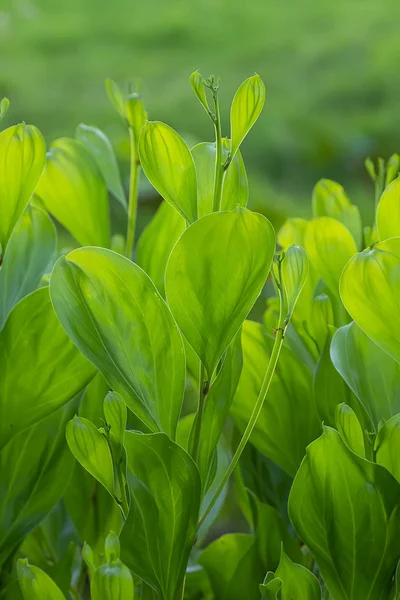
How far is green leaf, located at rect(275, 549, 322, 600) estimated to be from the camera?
27cm

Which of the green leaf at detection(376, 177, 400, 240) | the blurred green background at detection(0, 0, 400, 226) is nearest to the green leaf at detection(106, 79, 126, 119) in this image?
the green leaf at detection(376, 177, 400, 240)

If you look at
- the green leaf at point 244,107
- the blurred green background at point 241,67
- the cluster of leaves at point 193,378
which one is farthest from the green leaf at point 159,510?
the blurred green background at point 241,67

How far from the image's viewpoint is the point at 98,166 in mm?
364

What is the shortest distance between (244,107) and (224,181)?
0.03 metres

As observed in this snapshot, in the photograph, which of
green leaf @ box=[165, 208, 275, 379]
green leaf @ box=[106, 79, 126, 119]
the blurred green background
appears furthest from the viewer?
the blurred green background

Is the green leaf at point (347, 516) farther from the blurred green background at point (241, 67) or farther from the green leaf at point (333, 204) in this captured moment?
the blurred green background at point (241, 67)

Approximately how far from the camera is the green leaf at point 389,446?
0.25 m

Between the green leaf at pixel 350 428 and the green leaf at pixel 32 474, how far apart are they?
0.37 feet

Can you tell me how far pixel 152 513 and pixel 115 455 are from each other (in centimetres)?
2

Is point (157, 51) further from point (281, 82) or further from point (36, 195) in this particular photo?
point (36, 195)

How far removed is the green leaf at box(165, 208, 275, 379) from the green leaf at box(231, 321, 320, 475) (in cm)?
8

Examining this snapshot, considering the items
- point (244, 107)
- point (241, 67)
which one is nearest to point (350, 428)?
point (244, 107)

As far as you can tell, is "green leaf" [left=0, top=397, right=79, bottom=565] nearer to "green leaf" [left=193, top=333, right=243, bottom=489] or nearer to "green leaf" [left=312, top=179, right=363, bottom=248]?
"green leaf" [left=193, top=333, right=243, bottom=489]

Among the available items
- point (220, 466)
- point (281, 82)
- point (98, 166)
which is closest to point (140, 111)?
point (98, 166)
